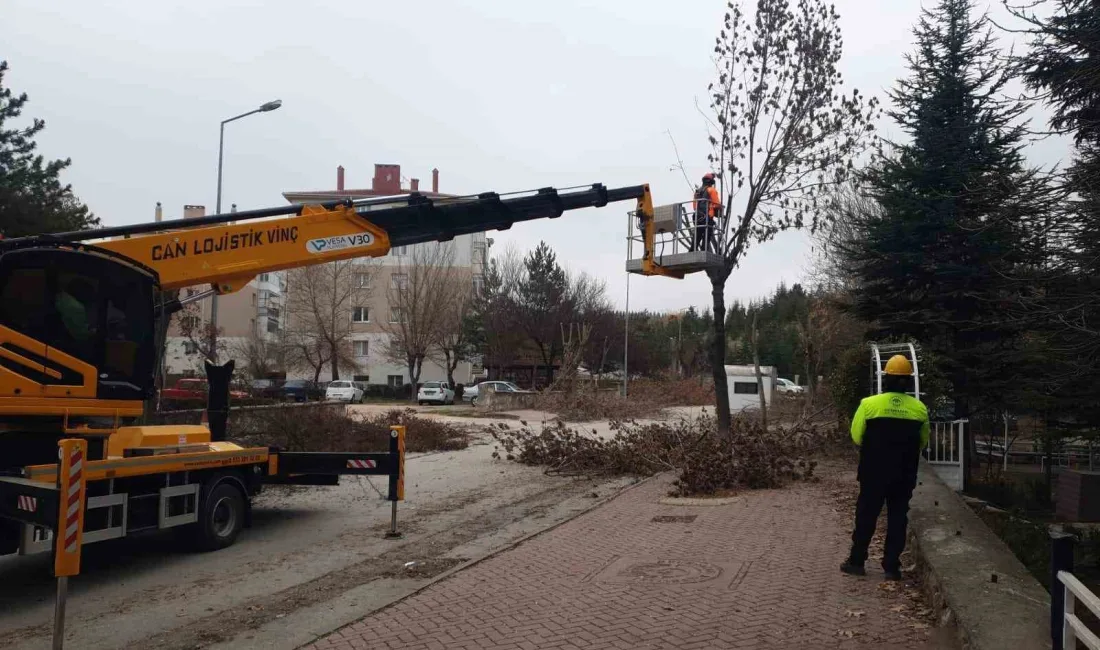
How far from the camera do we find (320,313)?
168 ft

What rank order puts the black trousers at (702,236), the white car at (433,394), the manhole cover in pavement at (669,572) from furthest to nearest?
the white car at (433,394) → the black trousers at (702,236) → the manhole cover in pavement at (669,572)

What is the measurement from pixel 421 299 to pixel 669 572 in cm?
4412

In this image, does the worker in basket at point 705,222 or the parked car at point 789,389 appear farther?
the parked car at point 789,389

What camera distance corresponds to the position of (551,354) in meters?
54.2

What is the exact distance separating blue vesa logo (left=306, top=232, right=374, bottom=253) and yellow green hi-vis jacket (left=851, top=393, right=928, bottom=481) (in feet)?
20.6

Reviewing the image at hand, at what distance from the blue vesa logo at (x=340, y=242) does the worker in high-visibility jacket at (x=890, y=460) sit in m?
6.24

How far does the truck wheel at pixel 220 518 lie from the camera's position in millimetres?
9312

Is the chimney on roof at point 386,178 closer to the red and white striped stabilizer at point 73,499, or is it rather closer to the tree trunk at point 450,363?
the tree trunk at point 450,363

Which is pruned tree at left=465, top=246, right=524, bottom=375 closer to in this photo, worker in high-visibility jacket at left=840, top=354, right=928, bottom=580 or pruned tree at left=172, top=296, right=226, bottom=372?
pruned tree at left=172, top=296, right=226, bottom=372

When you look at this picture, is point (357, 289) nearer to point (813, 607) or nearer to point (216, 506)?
point (216, 506)

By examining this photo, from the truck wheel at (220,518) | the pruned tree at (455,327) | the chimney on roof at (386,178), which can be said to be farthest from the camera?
the chimney on roof at (386,178)

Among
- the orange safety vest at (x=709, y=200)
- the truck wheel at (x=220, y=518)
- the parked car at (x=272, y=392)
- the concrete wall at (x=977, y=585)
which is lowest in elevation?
the truck wheel at (x=220, y=518)

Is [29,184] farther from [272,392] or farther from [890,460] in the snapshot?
[890,460]

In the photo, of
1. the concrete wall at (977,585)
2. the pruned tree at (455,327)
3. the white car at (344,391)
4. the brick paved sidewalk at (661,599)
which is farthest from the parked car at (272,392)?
the pruned tree at (455,327)
